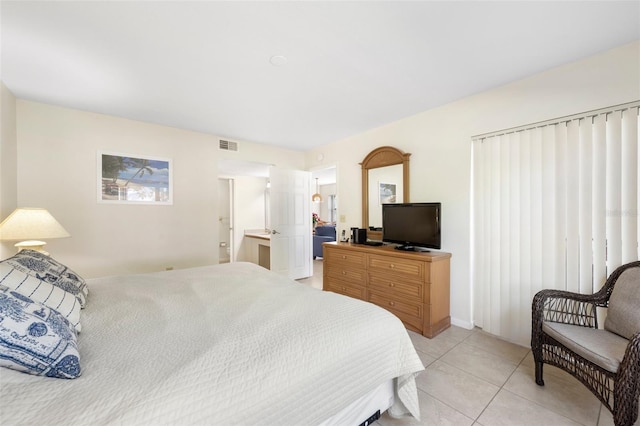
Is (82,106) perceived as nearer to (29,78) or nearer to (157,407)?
(29,78)

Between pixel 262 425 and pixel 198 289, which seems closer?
pixel 262 425

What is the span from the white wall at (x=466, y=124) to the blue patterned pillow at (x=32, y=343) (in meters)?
3.16

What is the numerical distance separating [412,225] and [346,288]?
1221mm

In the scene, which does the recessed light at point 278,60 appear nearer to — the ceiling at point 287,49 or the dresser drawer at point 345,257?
the ceiling at point 287,49

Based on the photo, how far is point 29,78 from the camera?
232cm

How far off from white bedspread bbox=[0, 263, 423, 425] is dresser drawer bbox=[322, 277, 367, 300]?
1575 millimetres

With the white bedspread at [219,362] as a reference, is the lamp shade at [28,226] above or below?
above

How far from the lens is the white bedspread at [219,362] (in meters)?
0.79

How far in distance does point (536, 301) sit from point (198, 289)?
2537 millimetres

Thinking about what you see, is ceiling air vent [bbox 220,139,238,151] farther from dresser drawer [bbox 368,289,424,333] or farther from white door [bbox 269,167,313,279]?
dresser drawer [bbox 368,289,424,333]

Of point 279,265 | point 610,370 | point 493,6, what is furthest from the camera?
point 279,265

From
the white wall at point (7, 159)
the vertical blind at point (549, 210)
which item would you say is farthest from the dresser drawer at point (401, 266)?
the white wall at point (7, 159)

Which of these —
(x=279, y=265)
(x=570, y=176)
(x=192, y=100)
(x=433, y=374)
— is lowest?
(x=433, y=374)

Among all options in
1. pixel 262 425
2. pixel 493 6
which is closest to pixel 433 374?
pixel 262 425
